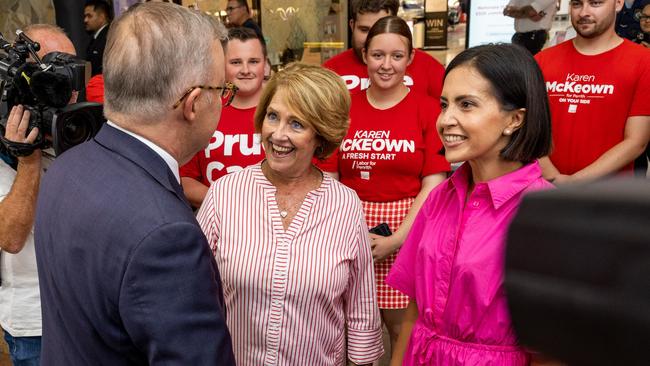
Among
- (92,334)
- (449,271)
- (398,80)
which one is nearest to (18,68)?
(92,334)

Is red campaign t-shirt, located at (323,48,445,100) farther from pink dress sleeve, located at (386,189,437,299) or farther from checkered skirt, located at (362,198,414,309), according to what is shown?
pink dress sleeve, located at (386,189,437,299)

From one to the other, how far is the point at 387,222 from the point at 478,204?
1162 mm

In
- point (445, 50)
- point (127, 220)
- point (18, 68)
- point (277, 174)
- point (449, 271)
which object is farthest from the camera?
point (445, 50)

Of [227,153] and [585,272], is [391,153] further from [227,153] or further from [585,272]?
[585,272]

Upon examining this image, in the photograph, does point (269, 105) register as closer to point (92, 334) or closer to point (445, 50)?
point (92, 334)

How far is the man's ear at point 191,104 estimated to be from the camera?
1240mm

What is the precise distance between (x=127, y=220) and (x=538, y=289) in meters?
0.83

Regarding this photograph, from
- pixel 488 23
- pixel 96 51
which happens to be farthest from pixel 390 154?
pixel 96 51

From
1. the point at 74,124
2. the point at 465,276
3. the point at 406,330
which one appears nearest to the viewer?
the point at 465,276

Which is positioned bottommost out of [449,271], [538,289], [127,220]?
[449,271]

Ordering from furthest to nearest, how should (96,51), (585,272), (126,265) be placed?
1. (96,51)
2. (126,265)
3. (585,272)

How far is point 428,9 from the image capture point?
232 inches

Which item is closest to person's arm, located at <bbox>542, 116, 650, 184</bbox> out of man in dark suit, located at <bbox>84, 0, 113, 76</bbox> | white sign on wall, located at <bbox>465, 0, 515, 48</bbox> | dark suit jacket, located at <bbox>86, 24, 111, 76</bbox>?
white sign on wall, located at <bbox>465, 0, 515, 48</bbox>

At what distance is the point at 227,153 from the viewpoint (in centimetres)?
256
